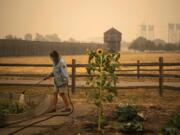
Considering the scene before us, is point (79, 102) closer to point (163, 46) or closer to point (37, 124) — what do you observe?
point (37, 124)

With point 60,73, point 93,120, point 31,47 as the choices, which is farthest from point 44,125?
point 31,47

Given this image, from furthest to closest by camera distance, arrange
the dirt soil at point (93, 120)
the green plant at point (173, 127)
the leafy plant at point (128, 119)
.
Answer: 1. the dirt soil at point (93, 120)
2. the leafy plant at point (128, 119)
3. the green plant at point (173, 127)

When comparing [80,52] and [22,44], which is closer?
[22,44]

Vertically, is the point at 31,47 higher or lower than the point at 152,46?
Result: lower

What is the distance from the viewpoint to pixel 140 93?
44.5ft

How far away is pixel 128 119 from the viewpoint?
746 cm

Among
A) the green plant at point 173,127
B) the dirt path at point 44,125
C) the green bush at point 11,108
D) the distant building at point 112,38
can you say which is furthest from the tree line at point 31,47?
the green plant at point 173,127

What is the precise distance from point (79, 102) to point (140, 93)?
3552mm

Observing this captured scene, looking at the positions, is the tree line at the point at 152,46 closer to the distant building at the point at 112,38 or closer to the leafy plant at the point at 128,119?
the distant building at the point at 112,38

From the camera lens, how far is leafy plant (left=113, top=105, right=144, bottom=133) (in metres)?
6.73

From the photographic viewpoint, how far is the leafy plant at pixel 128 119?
6.73 meters

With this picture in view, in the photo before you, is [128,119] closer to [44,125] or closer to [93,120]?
[93,120]

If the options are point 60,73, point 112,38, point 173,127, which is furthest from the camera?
point 112,38

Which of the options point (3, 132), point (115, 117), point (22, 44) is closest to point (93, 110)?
point (115, 117)
